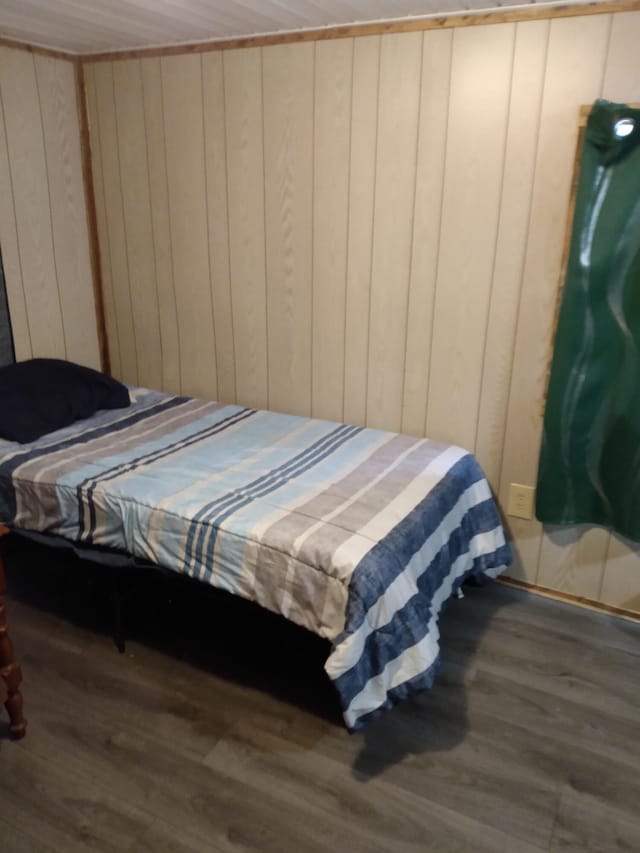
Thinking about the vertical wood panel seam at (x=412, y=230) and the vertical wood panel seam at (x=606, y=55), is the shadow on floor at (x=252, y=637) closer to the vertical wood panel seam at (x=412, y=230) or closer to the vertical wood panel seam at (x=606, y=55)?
the vertical wood panel seam at (x=412, y=230)

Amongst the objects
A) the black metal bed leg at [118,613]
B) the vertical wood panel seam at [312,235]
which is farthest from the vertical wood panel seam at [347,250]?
the black metal bed leg at [118,613]

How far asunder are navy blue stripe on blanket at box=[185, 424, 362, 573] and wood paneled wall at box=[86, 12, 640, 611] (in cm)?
34

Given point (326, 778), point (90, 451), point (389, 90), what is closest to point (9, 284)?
point (90, 451)

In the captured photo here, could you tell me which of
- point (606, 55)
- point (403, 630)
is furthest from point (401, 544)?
point (606, 55)

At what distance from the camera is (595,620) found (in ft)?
7.84

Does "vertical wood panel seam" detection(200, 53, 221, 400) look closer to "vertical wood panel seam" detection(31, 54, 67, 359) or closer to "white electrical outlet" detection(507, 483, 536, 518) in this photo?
"vertical wood panel seam" detection(31, 54, 67, 359)

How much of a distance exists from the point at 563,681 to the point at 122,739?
1.36 meters

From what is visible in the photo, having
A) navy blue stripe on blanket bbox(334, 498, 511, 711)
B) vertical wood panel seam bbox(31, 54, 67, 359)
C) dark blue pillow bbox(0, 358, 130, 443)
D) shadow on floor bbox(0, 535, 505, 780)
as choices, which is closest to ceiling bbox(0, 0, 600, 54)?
vertical wood panel seam bbox(31, 54, 67, 359)

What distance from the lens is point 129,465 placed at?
7.55ft

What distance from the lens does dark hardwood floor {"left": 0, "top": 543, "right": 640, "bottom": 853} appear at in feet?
5.21

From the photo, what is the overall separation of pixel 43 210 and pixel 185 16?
1105 millimetres

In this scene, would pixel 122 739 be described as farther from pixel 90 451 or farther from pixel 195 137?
pixel 195 137

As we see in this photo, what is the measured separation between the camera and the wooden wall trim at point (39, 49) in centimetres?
263

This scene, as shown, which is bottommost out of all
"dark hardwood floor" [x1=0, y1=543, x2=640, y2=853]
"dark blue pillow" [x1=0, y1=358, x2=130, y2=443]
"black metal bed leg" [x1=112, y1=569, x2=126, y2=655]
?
"dark hardwood floor" [x1=0, y1=543, x2=640, y2=853]
